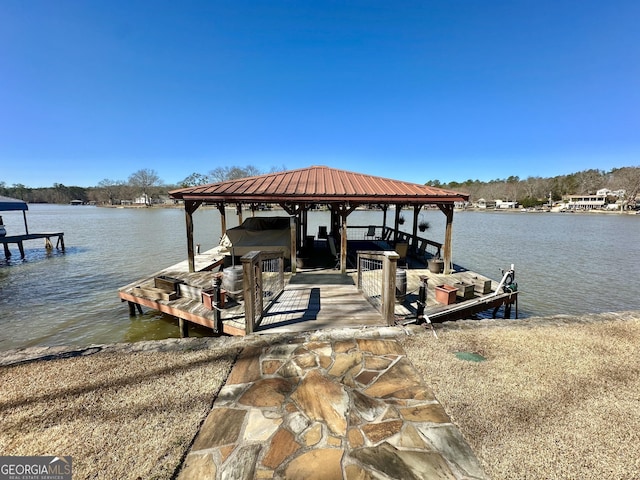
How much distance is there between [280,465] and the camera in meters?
2.07

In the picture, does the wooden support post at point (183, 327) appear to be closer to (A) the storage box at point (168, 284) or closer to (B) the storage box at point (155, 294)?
(B) the storage box at point (155, 294)

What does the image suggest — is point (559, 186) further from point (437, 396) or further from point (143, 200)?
point (143, 200)

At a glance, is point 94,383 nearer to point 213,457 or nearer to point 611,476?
point 213,457

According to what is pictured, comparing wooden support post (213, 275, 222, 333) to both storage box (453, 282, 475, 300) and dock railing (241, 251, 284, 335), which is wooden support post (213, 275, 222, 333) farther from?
storage box (453, 282, 475, 300)

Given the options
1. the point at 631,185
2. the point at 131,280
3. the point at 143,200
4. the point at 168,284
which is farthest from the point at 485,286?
the point at 143,200

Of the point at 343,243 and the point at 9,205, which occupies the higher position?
the point at 9,205

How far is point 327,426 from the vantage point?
247cm

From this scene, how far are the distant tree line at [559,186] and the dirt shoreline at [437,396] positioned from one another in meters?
78.5

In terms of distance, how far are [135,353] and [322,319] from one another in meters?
2.99

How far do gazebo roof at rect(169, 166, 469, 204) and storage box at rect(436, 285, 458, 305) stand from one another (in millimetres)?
3150

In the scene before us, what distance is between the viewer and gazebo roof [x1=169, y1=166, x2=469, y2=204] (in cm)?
827

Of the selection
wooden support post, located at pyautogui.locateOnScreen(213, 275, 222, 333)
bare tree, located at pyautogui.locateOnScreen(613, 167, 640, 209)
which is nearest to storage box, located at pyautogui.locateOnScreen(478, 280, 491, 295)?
wooden support post, located at pyautogui.locateOnScreen(213, 275, 222, 333)

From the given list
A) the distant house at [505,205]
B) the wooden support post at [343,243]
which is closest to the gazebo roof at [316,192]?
the wooden support post at [343,243]

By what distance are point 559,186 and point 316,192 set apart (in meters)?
104
